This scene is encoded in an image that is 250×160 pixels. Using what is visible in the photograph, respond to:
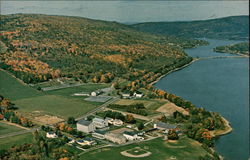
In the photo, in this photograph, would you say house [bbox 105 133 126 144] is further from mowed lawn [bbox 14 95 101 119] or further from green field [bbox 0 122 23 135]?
green field [bbox 0 122 23 135]

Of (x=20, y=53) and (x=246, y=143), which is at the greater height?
(x=20, y=53)

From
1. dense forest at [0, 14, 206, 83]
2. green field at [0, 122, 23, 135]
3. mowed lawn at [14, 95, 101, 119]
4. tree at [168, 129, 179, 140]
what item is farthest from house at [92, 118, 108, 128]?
dense forest at [0, 14, 206, 83]

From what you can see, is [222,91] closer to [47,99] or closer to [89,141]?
[47,99]

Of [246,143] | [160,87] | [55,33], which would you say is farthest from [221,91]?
[55,33]

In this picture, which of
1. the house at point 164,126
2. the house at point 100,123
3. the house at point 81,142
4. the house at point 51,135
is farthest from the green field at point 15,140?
the house at point 164,126

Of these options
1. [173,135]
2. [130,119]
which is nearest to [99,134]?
[130,119]

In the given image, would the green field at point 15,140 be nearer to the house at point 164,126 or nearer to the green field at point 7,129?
the green field at point 7,129

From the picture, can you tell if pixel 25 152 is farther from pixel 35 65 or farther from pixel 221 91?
pixel 35 65
